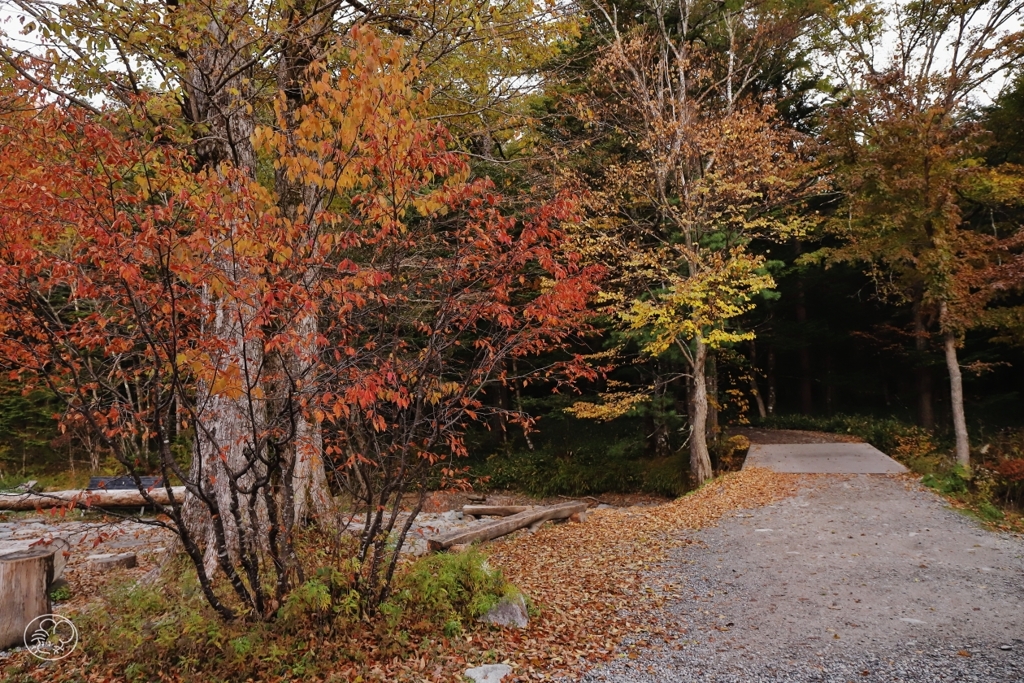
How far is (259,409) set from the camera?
248 inches

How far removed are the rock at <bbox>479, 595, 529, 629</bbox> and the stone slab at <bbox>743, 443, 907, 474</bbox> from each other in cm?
844

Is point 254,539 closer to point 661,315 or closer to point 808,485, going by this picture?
point 661,315

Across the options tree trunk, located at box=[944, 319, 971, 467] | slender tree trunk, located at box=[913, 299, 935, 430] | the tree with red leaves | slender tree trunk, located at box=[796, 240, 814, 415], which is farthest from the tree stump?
slender tree trunk, located at box=[796, 240, 814, 415]

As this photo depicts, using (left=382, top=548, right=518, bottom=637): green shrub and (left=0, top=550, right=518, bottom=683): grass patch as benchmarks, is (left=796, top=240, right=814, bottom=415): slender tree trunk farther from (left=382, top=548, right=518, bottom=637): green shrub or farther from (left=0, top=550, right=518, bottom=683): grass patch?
(left=0, top=550, right=518, bottom=683): grass patch

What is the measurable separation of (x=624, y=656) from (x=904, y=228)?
10.5m

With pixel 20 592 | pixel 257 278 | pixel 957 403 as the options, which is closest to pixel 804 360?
pixel 957 403

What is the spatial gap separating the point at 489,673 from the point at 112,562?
5.87m

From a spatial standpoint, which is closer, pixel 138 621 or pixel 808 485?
pixel 138 621

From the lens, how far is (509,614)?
525 centimetres

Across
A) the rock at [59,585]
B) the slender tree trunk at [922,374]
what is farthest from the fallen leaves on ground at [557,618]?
the slender tree trunk at [922,374]

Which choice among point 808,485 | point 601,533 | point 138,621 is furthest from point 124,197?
point 808,485

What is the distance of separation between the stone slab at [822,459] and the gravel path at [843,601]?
2550 millimetres

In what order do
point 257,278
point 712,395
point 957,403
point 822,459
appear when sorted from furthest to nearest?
point 712,395
point 822,459
point 957,403
point 257,278

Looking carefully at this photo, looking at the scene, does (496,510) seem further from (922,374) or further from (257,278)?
(922,374)
